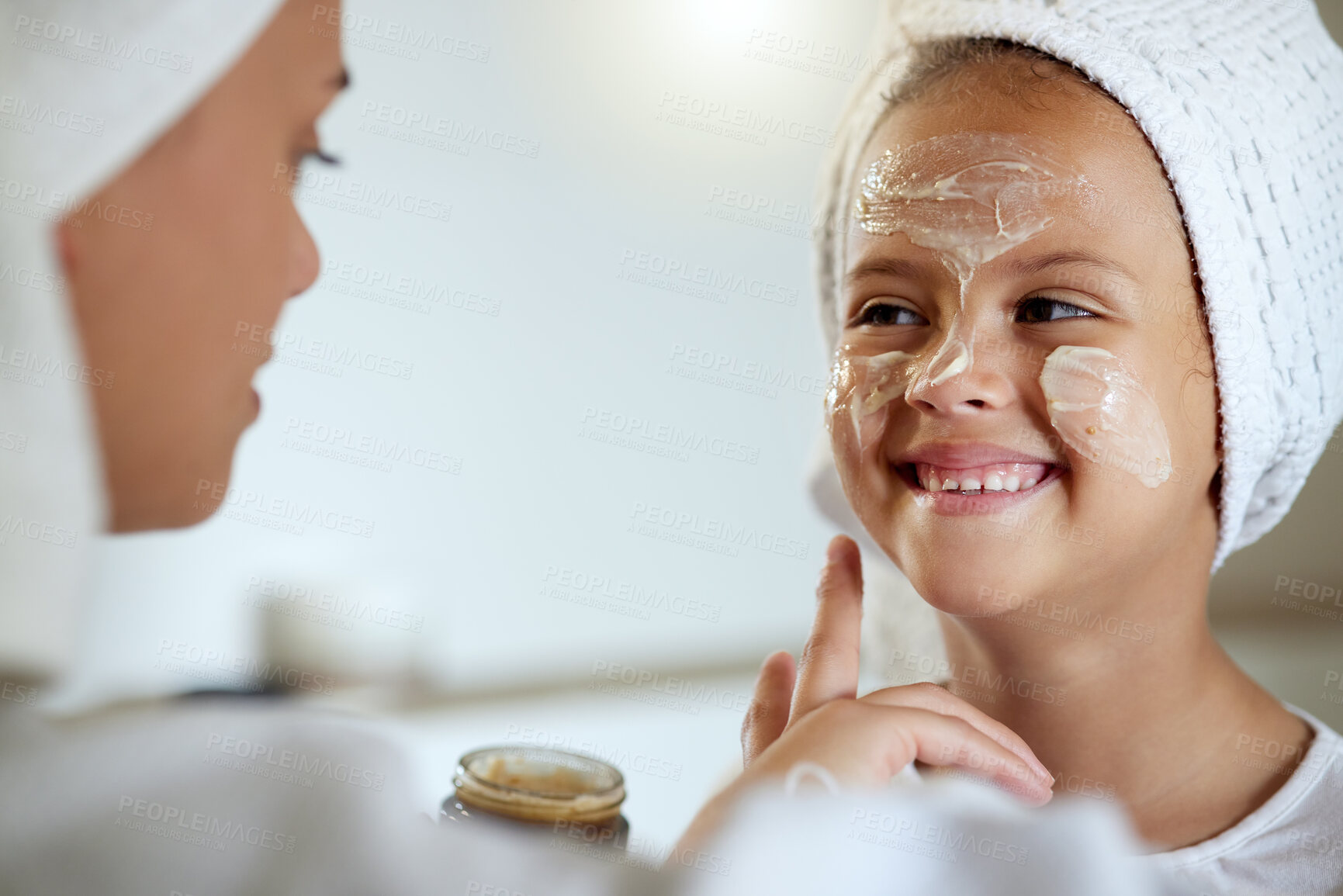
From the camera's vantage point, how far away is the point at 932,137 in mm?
818

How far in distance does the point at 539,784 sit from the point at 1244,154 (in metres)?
0.70

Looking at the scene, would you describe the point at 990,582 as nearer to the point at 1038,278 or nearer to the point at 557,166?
the point at 1038,278

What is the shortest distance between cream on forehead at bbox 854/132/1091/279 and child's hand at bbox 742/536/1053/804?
0.80ft

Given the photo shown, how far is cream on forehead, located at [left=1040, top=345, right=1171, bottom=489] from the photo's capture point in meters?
0.74

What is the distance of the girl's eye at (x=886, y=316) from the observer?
84cm

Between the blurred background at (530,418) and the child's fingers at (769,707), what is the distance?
1103 mm

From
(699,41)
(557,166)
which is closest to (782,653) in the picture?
(699,41)

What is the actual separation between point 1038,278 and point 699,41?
123cm

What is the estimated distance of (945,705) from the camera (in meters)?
0.66

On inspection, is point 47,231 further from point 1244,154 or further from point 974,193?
point 1244,154

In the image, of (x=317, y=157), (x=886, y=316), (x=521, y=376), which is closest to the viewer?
(x=317, y=157)

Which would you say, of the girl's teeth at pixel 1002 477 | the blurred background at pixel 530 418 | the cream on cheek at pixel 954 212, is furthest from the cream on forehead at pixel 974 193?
the blurred background at pixel 530 418

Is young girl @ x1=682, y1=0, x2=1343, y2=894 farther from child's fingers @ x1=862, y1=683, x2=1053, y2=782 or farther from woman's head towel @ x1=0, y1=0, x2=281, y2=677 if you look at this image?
woman's head towel @ x1=0, y1=0, x2=281, y2=677

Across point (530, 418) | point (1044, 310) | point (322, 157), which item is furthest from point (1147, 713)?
point (530, 418)
